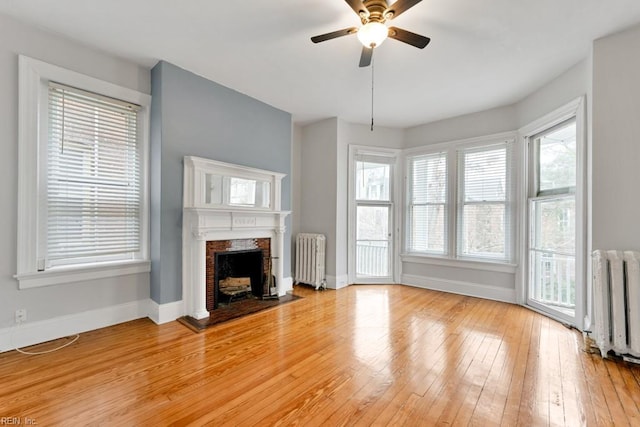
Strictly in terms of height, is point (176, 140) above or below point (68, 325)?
above

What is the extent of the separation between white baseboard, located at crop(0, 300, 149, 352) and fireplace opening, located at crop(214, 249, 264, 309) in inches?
32.7

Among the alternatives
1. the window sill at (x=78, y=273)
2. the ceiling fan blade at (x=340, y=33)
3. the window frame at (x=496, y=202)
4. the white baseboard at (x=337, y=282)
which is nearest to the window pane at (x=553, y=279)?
the window frame at (x=496, y=202)

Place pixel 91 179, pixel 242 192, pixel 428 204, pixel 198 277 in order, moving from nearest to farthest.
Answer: pixel 91 179, pixel 198 277, pixel 242 192, pixel 428 204

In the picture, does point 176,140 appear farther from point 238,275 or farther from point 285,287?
point 285,287

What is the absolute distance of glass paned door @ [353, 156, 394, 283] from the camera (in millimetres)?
4965

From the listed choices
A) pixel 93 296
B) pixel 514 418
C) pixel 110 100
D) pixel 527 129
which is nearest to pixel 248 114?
pixel 110 100

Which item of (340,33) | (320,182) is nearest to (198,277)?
(320,182)

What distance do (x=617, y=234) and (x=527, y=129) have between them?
1.77 metres

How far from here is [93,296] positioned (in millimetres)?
2857

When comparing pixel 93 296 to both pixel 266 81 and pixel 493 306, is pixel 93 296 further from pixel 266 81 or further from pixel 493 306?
pixel 493 306

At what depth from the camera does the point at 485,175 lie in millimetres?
4277

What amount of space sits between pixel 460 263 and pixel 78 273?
480 centimetres

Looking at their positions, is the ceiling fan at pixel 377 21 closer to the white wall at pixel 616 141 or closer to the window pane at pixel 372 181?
the white wall at pixel 616 141

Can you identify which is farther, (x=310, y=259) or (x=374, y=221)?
(x=374, y=221)
